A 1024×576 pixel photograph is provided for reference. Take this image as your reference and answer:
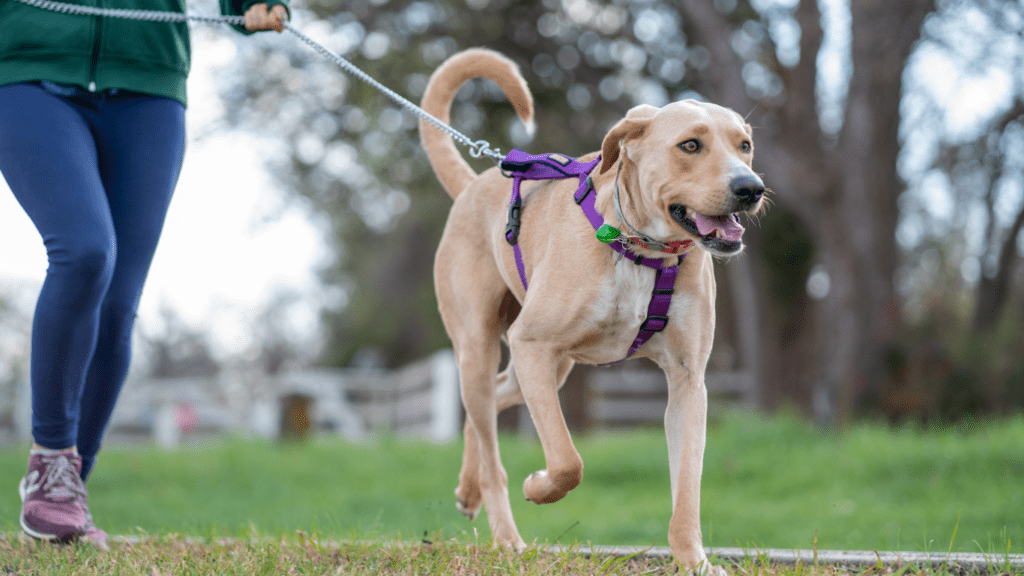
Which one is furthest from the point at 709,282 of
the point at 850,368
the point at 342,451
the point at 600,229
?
the point at 342,451

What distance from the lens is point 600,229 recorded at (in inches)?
103

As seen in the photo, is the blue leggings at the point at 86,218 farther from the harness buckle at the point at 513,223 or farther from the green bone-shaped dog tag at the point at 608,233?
the green bone-shaped dog tag at the point at 608,233

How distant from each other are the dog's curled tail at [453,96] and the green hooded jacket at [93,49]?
3.22ft

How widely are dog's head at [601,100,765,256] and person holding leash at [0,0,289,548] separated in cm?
146

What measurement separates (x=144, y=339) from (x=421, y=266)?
13.3 metres

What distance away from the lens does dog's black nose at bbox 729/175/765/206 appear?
2.34 meters

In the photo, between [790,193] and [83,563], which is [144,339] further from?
[83,563]

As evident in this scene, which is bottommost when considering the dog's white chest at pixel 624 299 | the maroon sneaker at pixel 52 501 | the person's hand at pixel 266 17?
the maroon sneaker at pixel 52 501

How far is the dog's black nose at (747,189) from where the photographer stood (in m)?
2.34

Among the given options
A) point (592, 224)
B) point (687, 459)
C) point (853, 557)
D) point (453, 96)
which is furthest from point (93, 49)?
point (853, 557)

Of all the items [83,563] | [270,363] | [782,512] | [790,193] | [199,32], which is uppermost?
[199,32]

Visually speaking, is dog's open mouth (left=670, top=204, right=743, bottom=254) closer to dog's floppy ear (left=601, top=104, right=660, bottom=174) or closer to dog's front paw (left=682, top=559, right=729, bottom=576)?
dog's floppy ear (left=601, top=104, right=660, bottom=174)

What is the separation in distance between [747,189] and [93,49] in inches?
83.5

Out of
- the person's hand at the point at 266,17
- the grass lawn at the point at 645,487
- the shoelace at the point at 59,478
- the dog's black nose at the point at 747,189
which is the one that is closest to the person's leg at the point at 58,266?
A: the shoelace at the point at 59,478
